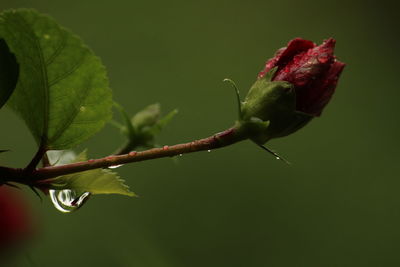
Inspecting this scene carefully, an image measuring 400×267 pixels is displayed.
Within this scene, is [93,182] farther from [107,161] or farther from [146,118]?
[146,118]

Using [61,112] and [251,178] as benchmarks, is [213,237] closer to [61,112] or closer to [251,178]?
[251,178]

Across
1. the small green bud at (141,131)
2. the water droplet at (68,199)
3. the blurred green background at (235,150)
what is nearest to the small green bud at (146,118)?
the small green bud at (141,131)

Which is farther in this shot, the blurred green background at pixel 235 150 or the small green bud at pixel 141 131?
the blurred green background at pixel 235 150

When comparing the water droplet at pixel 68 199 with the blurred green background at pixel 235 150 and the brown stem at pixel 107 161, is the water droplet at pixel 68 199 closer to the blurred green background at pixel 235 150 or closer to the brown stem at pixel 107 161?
the brown stem at pixel 107 161

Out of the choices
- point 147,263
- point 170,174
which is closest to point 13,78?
point 147,263

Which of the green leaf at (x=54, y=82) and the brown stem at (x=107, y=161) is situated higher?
the green leaf at (x=54, y=82)

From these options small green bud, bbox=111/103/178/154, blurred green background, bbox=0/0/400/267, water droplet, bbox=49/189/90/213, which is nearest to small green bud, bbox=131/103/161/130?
small green bud, bbox=111/103/178/154
